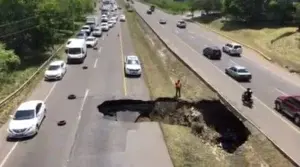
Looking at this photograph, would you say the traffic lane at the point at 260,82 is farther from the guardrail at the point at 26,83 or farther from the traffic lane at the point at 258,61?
the guardrail at the point at 26,83

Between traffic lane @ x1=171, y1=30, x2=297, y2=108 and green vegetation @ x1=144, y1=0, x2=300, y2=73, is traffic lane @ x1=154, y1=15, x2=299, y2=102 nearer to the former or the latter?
traffic lane @ x1=171, y1=30, x2=297, y2=108

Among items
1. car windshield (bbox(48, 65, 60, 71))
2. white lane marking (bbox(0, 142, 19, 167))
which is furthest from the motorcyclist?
car windshield (bbox(48, 65, 60, 71))

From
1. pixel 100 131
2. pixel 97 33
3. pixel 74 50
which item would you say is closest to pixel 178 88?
pixel 100 131

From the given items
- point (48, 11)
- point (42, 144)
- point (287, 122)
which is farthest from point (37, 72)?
point (287, 122)

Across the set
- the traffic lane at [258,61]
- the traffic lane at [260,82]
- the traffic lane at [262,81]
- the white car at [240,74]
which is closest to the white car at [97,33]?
the traffic lane at [258,61]

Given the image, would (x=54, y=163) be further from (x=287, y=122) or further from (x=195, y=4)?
(x=195, y=4)
